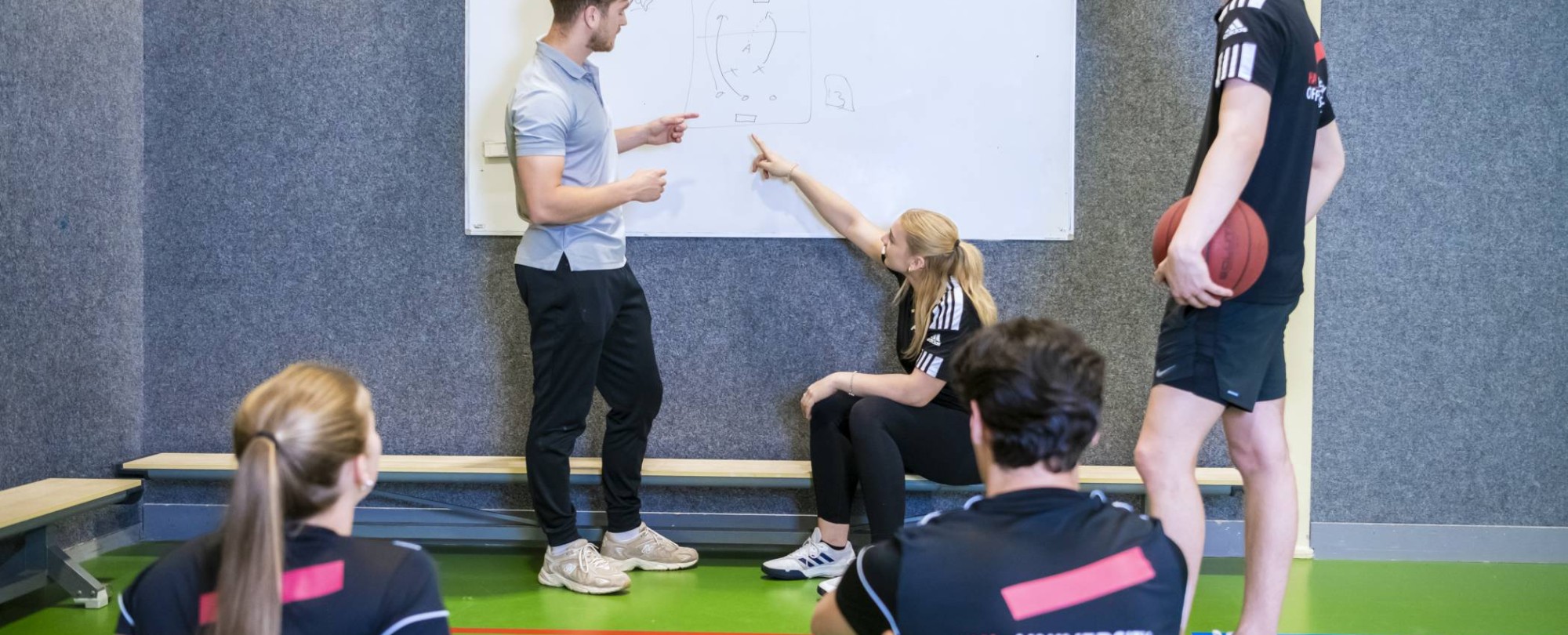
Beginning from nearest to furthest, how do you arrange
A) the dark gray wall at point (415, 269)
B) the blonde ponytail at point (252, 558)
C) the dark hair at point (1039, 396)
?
1. the blonde ponytail at point (252, 558)
2. the dark hair at point (1039, 396)
3. the dark gray wall at point (415, 269)

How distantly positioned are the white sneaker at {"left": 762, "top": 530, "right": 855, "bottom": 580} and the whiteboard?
2.68 feet

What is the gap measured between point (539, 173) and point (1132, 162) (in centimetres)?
146

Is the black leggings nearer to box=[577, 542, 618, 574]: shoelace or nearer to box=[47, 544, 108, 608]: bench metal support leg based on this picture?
box=[577, 542, 618, 574]: shoelace

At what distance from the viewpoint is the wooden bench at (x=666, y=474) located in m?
2.67

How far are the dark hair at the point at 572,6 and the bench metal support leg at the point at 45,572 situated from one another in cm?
148

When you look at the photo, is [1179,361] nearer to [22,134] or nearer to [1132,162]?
[1132,162]

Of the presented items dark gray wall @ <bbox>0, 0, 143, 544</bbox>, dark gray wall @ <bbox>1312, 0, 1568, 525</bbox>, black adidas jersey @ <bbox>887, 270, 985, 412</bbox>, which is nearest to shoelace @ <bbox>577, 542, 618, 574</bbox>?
black adidas jersey @ <bbox>887, 270, 985, 412</bbox>

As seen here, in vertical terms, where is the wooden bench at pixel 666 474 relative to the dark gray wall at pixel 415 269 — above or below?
below

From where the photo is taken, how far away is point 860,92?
2846 mm

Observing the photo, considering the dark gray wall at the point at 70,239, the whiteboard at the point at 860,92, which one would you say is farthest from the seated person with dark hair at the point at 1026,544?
the dark gray wall at the point at 70,239

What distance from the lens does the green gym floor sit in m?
2.20

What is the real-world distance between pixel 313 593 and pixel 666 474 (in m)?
1.73

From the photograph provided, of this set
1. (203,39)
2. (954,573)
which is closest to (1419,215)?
(954,573)

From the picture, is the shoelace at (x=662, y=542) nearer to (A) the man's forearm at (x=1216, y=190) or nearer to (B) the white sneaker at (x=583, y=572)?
(B) the white sneaker at (x=583, y=572)
